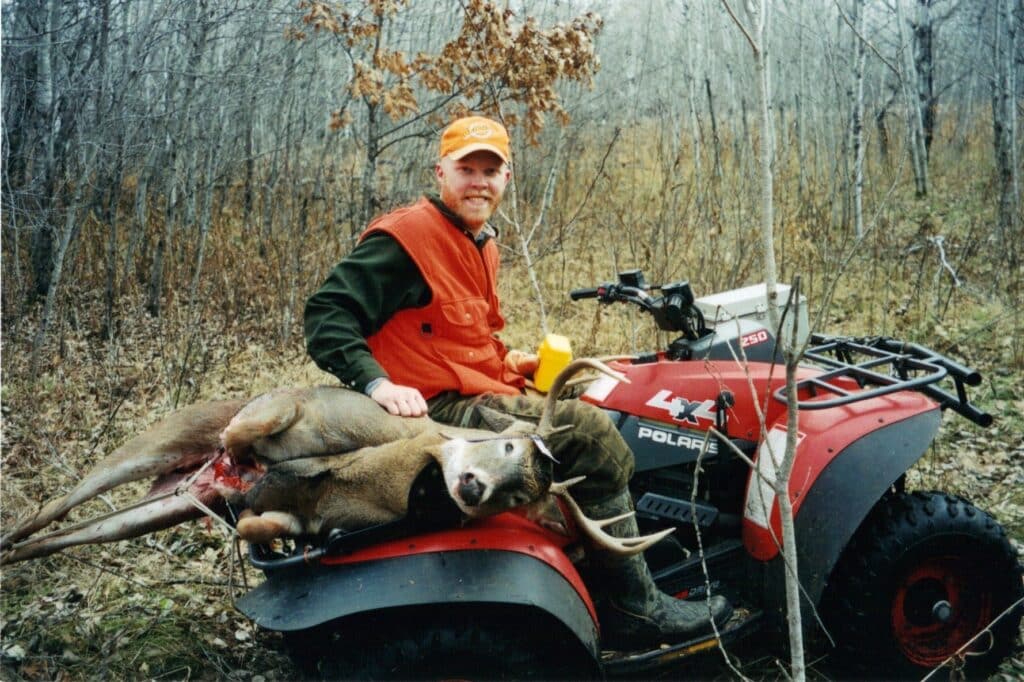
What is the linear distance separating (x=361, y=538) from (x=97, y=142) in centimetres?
495

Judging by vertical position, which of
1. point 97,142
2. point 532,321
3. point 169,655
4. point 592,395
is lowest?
point 169,655

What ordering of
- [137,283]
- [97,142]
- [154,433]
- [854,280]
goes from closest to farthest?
1. [154,433]
2. [97,142]
3. [137,283]
4. [854,280]

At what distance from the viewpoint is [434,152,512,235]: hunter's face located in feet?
10.3

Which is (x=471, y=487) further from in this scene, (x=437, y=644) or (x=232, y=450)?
(x=232, y=450)

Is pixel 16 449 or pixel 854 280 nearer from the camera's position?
pixel 16 449

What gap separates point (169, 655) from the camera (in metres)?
3.22

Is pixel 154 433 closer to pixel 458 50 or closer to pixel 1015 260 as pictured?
pixel 458 50

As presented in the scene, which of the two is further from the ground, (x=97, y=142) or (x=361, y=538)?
(x=97, y=142)

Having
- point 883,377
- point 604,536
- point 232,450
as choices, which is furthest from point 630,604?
point 232,450

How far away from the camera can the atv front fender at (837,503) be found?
281 cm

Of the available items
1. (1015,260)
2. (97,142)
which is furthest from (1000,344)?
(97,142)

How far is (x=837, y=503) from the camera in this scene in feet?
9.30

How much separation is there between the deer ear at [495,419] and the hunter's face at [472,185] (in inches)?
32.2

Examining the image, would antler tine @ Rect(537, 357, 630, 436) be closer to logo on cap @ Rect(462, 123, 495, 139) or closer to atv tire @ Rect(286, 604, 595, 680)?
atv tire @ Rect(286, 604, 595, 680)
